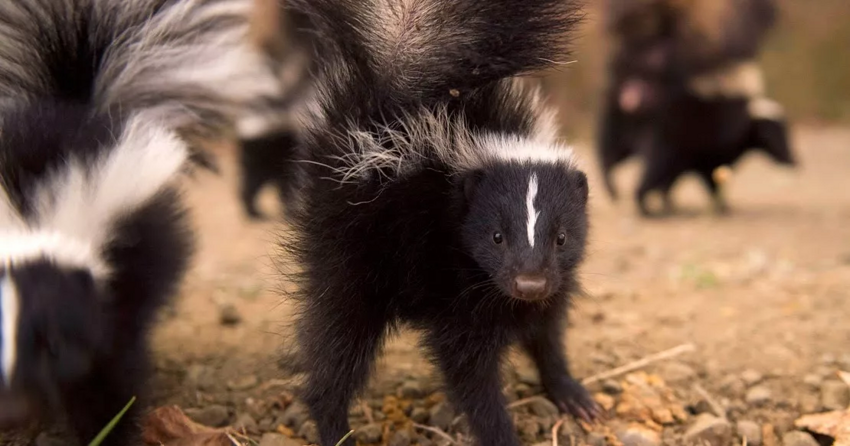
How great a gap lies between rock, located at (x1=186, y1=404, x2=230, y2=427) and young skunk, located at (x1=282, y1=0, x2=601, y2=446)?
0.46 metres

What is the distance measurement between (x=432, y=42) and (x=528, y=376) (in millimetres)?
1672

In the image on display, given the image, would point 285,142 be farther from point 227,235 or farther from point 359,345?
point 359,345

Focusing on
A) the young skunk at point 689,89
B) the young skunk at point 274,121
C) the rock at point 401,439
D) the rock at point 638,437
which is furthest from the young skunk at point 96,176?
the young skunk at point 689,89

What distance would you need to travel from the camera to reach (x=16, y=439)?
3.46 metres

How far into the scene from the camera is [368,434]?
344cm

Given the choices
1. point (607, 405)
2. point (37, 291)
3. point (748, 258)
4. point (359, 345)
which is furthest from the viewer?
point (748, 258)

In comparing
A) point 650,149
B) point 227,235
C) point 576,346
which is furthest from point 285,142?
point 576,346

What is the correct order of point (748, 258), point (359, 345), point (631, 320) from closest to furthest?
point (359, 345) < point (631, 320) < point (748, 258)

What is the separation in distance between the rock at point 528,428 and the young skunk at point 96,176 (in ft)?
5.10

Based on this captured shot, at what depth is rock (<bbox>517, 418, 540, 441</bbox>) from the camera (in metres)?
3.42

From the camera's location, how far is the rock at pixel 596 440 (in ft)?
10.9

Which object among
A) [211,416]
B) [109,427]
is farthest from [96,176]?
[211,416]

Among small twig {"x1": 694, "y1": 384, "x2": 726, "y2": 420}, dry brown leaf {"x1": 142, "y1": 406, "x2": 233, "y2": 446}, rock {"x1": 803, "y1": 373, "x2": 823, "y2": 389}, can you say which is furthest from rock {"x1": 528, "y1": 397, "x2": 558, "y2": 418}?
dry brown leaf {"x1": 142, "y1": 406, "x2": 233, "y2": 446}

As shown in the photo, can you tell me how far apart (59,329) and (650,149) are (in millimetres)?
7179
